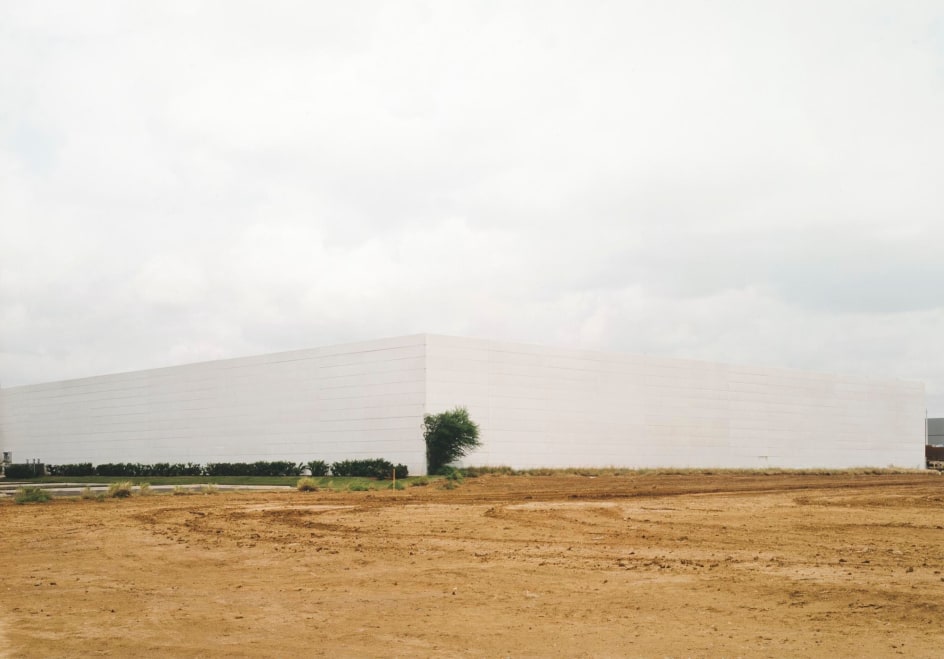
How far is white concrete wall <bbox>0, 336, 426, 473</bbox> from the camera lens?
50094 mm

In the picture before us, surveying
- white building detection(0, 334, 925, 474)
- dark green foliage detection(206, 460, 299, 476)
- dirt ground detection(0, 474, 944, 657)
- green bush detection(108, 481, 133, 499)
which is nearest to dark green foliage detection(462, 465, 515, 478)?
white building detection(0, 334, 925, 474)

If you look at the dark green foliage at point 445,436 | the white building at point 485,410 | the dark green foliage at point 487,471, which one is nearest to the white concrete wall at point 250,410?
the white building at point 485,410

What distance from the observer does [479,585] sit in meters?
11.8

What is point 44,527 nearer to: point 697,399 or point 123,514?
point 123,514

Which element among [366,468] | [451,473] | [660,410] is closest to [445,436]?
[451,473]

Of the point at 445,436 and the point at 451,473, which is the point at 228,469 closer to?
the point at 445,436

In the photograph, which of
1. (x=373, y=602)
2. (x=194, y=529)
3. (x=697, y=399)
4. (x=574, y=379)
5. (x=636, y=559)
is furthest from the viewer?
(x=697, y=399)

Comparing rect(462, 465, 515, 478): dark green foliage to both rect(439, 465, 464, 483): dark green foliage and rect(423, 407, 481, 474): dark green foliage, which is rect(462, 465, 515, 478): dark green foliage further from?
rect(423, 407, 481, 474): dark green foliage

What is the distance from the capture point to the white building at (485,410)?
167 feet

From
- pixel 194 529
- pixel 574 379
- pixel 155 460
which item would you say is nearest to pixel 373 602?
pixel 194 529

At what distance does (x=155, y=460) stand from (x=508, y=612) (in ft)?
206

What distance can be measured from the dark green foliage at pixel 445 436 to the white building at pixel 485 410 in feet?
2.26

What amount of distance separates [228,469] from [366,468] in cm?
1369

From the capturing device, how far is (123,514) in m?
23.2
